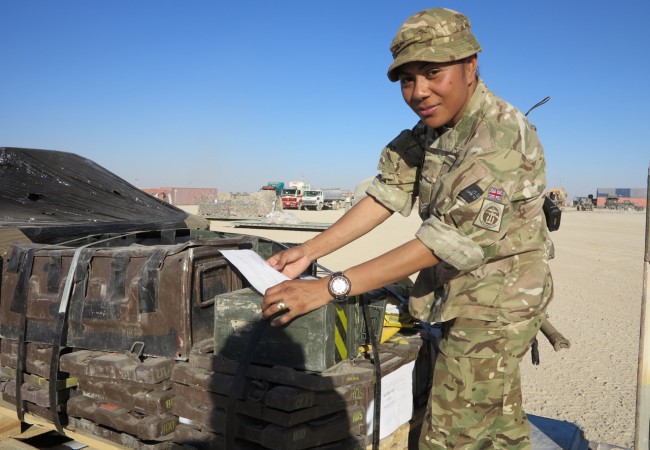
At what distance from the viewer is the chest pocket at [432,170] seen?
2.01m

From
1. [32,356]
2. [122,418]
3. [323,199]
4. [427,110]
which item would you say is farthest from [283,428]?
[323,199]

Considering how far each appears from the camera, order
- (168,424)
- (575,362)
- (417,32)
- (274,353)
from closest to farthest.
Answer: (417,32) < (274,353) < (168,424) < (575,362)

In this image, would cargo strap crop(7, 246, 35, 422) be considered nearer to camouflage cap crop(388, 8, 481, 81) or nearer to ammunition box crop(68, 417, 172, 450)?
ammunition box crop(68, 417, 172, 450)

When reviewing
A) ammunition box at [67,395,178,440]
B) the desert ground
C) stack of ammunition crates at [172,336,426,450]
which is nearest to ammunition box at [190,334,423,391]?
stack of ammunition crates at [172,336,426,450]

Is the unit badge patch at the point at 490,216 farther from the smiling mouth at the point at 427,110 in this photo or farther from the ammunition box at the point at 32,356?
the ammunition box at the point at 32,356

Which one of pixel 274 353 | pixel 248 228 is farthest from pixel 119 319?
pixel 248 228

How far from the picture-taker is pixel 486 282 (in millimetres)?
1952

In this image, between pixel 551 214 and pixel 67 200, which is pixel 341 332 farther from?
pixel 67 200

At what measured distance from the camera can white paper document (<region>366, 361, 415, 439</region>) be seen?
228 centimetres

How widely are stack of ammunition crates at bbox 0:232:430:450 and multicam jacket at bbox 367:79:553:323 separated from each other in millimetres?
470

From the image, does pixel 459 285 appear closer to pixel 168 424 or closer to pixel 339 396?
pixel 339 396

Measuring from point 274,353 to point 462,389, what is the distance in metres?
0.78

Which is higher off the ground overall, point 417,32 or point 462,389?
point 417,32

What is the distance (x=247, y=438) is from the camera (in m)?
2.06
